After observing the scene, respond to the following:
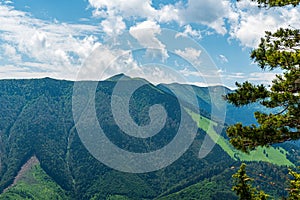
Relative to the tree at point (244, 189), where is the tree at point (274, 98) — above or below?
above

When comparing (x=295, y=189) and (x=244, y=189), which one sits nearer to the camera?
(x=295, y=189)

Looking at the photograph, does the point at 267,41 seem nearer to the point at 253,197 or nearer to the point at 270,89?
the point at 270,89

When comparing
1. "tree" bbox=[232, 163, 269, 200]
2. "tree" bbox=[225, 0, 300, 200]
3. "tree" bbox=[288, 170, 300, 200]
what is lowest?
"tree" bbox=[232, 163, 269, 200]

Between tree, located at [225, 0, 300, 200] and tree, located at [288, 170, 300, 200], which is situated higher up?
tree, located at [225, 0, 300, 200]

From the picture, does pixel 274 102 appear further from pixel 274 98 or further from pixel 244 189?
pixel 244 189

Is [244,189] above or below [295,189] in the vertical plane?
below


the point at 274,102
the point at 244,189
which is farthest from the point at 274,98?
the point at 244,189

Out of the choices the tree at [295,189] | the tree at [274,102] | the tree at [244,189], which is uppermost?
the tree at [274,102]

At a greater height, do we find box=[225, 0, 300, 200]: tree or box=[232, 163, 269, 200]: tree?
box=[225, 0, 300, 200]: tree

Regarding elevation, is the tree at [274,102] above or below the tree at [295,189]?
above

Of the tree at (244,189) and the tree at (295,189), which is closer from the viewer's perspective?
the tree at (295,189)

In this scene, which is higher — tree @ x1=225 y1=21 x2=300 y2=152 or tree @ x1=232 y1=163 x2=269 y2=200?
tree @ x1=225 y1=21 x2=300 y2=152

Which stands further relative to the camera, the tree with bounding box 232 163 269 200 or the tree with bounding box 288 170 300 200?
the tree with bounding box 232 163 269 200

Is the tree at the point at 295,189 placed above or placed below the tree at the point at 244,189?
above
